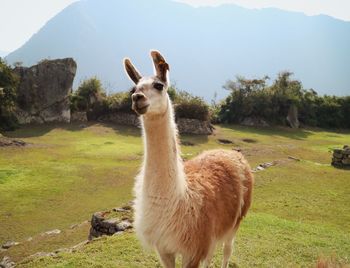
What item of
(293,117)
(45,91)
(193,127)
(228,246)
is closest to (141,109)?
(228,246)

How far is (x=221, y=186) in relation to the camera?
220 inches

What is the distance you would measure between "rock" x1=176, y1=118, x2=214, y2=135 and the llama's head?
27.0 metres

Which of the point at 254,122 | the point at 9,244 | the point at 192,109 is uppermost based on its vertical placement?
the point at 192,109

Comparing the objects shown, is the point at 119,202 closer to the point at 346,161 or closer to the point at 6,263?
the point at 6,263

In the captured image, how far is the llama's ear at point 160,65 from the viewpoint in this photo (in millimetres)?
4348

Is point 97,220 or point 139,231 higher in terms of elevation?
point 139,231

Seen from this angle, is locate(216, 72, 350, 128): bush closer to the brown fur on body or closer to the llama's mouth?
the brown fur on body

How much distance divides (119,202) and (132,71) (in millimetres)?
9748

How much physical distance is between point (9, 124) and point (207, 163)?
86.9 ft

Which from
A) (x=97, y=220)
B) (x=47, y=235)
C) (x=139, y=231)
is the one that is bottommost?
(x=47, y=235)

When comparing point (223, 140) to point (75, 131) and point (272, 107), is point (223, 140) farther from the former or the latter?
point (272, 107)

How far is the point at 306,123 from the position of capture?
4312cm

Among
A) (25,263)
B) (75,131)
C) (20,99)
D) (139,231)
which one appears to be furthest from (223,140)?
(139,231)

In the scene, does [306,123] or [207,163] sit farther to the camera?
[306,123]
